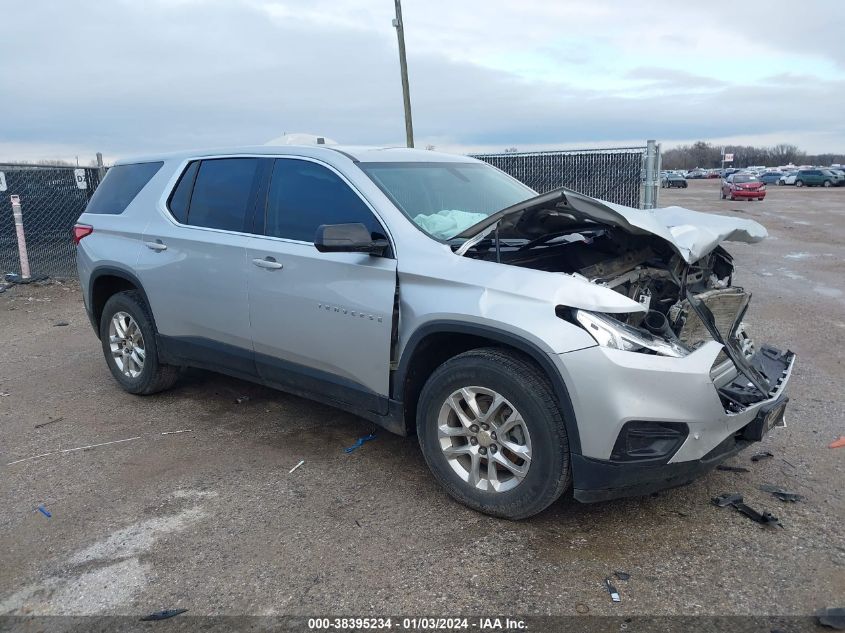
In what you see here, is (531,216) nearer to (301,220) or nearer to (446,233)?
(446,233)

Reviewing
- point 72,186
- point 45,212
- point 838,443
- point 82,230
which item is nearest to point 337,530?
point 838,443

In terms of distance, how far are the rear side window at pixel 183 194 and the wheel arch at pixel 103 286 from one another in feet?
2.20

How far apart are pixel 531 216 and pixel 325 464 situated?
1912mm

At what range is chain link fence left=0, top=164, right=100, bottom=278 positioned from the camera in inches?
438

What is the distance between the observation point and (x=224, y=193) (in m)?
4.72

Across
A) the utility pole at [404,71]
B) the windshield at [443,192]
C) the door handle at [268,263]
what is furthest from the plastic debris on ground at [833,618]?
the utility pole at [404,71]

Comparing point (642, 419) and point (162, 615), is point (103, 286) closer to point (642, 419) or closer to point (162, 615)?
point (162, 615)

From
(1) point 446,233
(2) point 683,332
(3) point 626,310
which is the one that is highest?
(1) point 446,233

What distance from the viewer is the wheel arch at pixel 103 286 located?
5359 millimetres

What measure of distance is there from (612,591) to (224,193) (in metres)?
3.44

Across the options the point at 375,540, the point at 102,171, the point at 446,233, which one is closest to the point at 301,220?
the point at 446,233

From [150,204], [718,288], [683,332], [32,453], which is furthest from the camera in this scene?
[150,204]

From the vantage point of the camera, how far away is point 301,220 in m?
4.21

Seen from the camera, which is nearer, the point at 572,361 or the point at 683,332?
the point at 572,361
